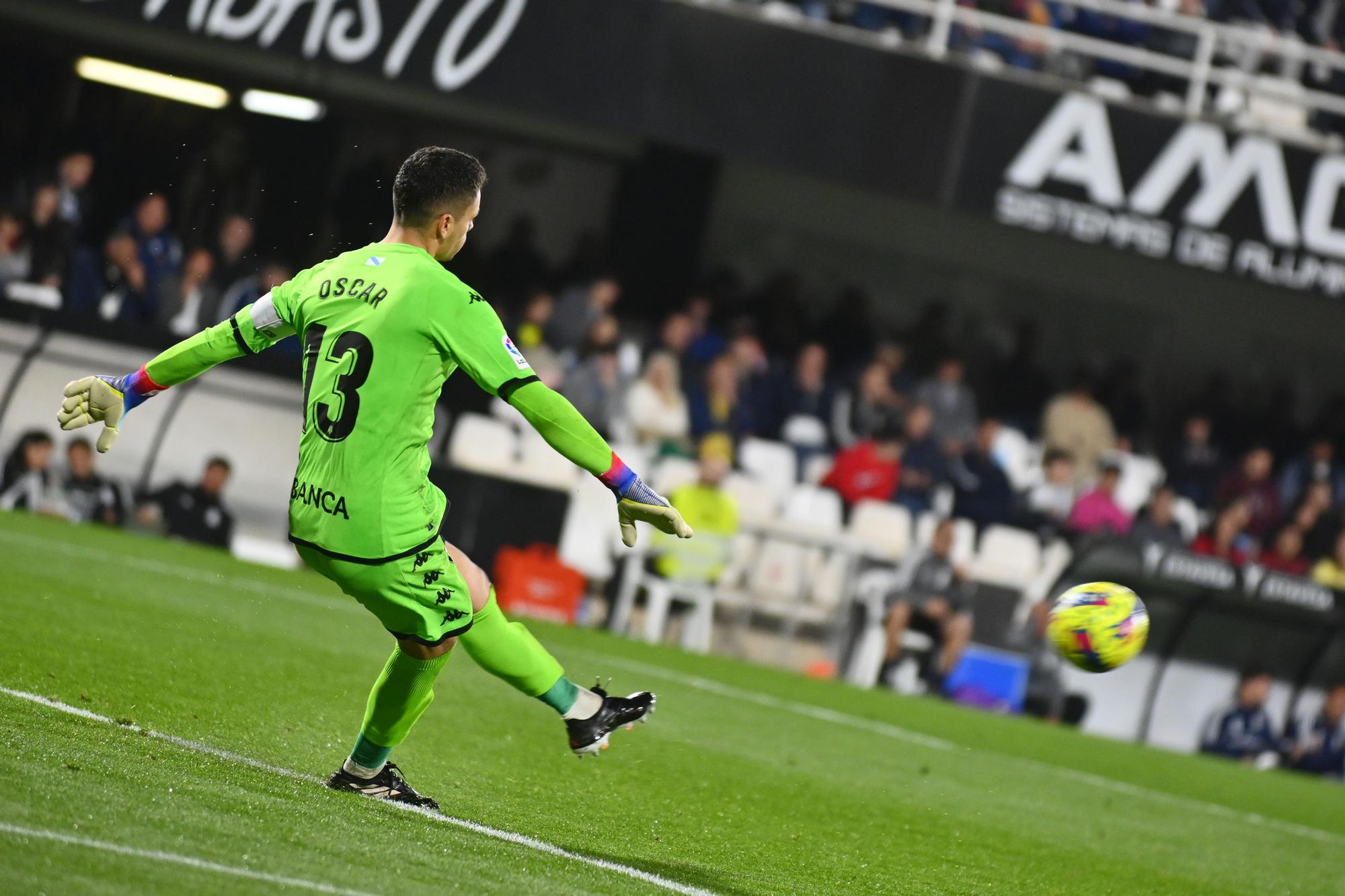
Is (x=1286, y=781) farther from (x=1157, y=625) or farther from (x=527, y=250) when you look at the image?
(x=527, y=250)

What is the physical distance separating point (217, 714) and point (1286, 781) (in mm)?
8878

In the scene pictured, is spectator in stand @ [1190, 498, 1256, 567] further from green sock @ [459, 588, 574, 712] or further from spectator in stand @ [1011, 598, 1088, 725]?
green sock @ [459, 588, 574, 712]

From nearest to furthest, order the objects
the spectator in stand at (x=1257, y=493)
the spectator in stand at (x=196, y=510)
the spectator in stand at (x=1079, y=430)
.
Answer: the spectator in stand at (x=196, y=510) → the spectator in stand at (x=1079, y=430) → the spectator in stand at (x=1257, y=493)

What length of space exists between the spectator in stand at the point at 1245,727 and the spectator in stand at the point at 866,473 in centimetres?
315

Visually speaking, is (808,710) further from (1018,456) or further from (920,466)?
(1018,456)

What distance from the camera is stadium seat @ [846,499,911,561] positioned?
1450 centimetres

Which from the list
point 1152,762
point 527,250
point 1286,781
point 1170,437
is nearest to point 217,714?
point 1152,762

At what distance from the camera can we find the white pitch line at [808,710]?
984 cm

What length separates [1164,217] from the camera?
49.1 feet

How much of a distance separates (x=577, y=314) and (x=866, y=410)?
2.70m

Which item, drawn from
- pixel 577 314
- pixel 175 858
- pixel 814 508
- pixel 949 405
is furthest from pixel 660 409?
pixel 175 858

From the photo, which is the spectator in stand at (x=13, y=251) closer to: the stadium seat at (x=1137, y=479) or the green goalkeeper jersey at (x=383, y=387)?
the green goalkeeper jersey at (x=383, y=387)

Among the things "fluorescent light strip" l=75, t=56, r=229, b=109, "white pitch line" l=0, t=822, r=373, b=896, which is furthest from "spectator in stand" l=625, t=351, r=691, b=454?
"white pitch line" l=0, t=822, r=373, b=896

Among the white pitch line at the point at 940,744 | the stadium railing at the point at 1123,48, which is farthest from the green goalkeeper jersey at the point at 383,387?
the stadium railing at the point at 1123,48
